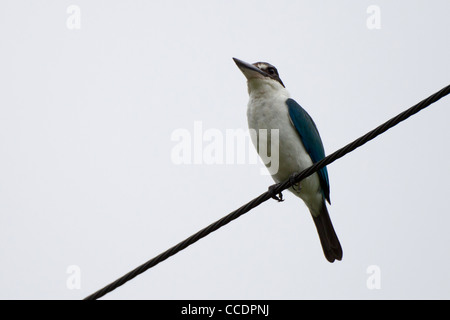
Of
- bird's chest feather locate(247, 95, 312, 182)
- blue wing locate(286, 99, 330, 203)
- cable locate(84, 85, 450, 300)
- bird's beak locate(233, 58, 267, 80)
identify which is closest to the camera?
cable locate(84, 85, 450, 300)

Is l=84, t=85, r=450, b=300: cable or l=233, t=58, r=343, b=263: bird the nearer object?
l=84, t=85, r=450, b=300: cable

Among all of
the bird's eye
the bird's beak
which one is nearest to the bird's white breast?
the bird's beak

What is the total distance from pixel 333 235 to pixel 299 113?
1.31m

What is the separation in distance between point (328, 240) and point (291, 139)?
1208 mm

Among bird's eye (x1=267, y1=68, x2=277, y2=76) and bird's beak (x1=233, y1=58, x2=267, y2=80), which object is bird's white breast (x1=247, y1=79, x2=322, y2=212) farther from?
bird's eye (x1=267, y1=68, x2=277, y2=76)

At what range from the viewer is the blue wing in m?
5.68

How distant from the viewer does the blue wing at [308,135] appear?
5.68m

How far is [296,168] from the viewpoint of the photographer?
553 cm

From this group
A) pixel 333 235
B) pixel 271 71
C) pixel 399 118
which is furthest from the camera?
pixel 271 71

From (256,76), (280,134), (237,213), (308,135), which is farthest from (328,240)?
(237,213)

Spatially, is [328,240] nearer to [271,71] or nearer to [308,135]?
[308,135]
